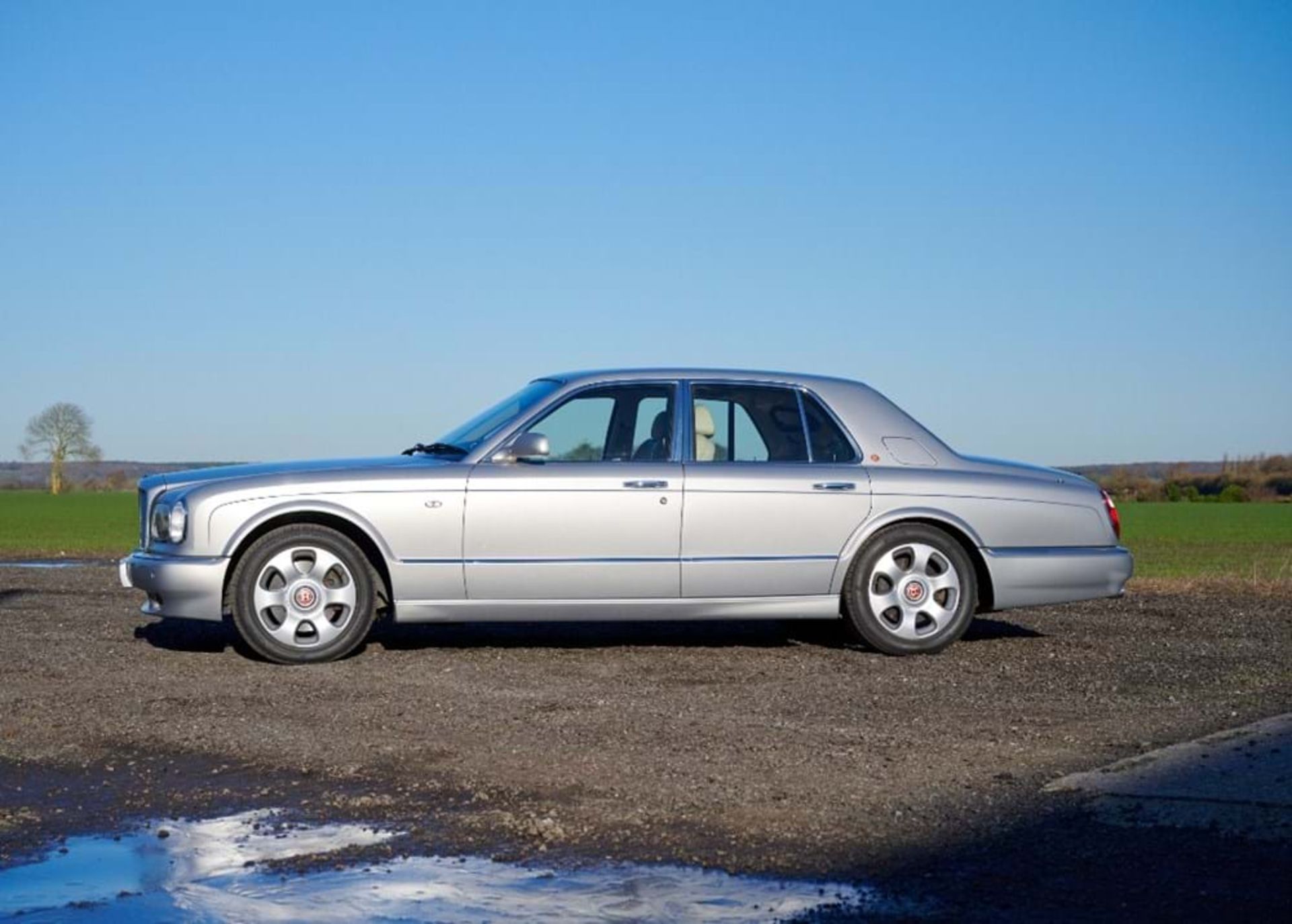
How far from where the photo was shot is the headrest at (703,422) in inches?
388

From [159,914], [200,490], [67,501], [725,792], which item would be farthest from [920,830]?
[67,501]

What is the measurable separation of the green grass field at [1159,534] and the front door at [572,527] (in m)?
8.23

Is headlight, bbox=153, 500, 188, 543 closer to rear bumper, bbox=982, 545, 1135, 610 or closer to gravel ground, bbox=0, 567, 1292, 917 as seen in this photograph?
gravel ground, bbox=0, 567, 1292, 917

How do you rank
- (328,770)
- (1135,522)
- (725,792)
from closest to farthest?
(725,792)
(328,770)
(1135,522)

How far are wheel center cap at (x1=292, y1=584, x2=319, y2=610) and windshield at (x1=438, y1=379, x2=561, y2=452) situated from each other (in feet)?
3.92

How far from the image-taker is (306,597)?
928 centimetres

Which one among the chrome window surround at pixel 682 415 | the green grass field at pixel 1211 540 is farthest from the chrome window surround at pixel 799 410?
the green grass field at pixel 1211 540

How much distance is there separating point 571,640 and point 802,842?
567cm

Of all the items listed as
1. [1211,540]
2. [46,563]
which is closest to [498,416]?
[46,563]

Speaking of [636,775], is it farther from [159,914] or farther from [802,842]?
[159,914]

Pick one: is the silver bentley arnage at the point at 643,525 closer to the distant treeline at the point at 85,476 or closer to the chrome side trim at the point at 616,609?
the chrome side trim at the point at 616,609

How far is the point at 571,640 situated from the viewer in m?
10.6

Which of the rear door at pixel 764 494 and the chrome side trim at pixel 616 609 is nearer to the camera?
the chrome side trim at pixel 616 609

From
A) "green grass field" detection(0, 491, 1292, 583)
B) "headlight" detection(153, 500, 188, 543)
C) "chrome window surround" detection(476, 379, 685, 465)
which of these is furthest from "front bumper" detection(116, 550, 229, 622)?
"green grass field" detection(0, 491, 1292, 583)
